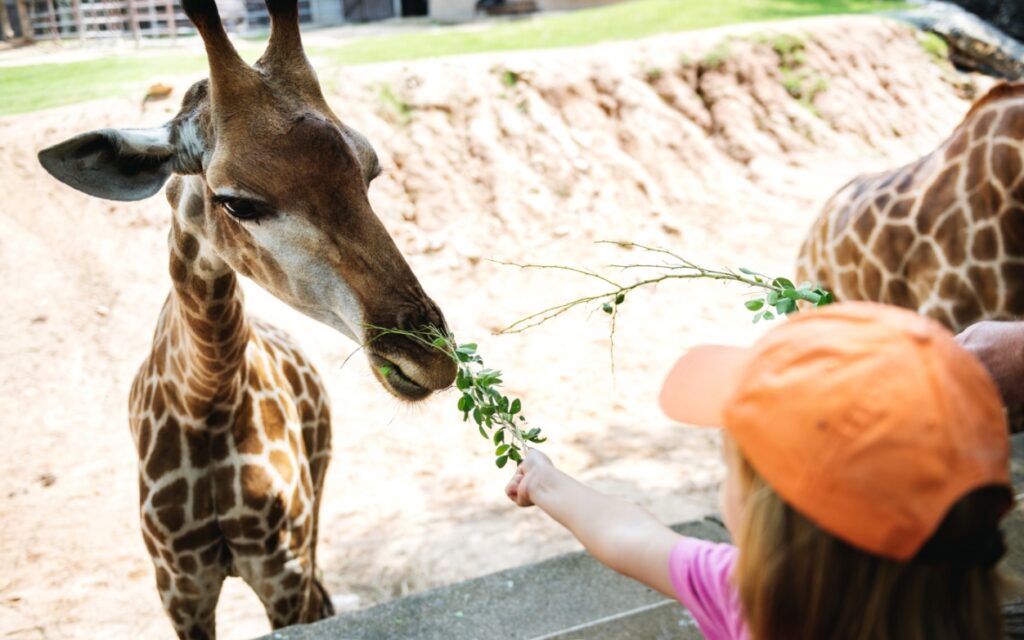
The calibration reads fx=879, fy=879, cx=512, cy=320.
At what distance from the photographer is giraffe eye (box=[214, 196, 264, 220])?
98.4 inches

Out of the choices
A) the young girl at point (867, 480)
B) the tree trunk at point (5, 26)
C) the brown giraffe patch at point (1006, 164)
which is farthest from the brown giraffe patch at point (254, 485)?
the tree trunk at point (5, 26)

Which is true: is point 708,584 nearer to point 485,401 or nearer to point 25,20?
point 485,401

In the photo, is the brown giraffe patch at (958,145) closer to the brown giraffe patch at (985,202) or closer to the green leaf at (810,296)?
the brown giraffe patch at (985,202)

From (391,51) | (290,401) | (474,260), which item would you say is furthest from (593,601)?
(391,51)

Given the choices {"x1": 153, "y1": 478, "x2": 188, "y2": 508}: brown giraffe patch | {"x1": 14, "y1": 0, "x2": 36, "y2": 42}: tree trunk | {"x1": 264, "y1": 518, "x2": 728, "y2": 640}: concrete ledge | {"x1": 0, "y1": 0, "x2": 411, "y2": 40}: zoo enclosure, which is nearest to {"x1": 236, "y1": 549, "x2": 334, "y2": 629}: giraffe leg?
{"x1": 264, "y1": 518, "x2": 728, "y2": 640}: concrete ledge

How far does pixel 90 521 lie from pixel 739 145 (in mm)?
8337

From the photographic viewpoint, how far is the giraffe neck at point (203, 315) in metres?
2.74

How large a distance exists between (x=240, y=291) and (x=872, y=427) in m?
2.32

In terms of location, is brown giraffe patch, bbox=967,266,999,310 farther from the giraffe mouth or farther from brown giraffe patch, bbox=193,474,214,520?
brown giraffe patch, bbox=193,474,214,520

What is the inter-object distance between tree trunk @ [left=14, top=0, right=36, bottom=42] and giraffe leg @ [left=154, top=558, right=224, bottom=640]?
4.29 meters

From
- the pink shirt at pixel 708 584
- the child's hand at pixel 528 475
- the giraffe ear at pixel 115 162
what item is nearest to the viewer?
the pink shirt at pixel 708 584

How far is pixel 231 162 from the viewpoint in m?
2.48

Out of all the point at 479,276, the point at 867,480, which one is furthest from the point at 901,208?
the point at 479,276

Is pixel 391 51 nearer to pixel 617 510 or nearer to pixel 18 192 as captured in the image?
pixel 18 192
